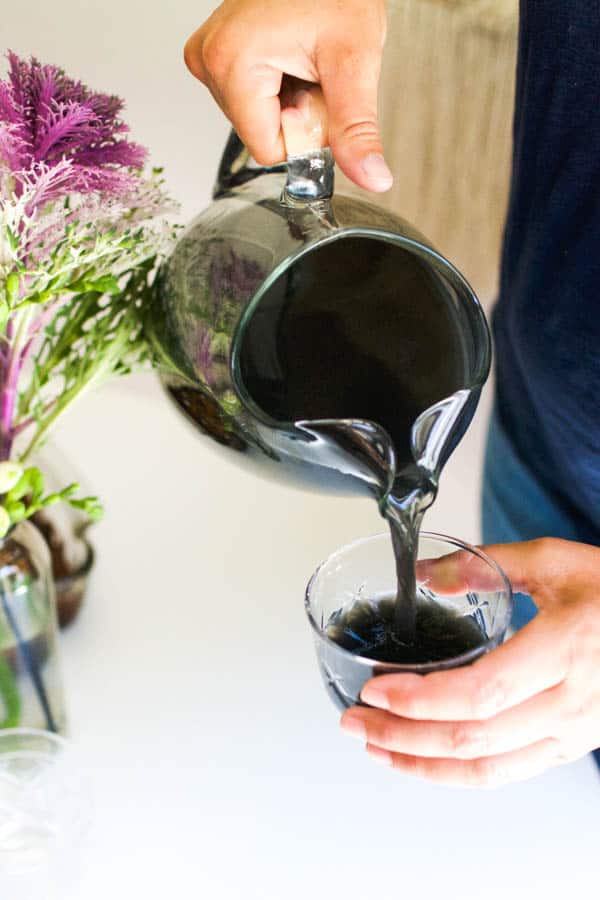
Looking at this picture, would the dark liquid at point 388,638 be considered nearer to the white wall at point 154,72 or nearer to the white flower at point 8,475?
the white flower at point 8,475

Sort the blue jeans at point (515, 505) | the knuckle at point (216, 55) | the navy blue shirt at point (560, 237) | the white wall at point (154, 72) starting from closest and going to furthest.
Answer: the knuckle at point (216, 55)
the navy blue shirt at point (560, 237)
the blue jeans at point (515, 505)
the white wall at point (154, 72)

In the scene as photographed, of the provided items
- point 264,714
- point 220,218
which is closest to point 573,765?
point 264,714

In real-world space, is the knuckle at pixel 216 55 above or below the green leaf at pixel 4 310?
above

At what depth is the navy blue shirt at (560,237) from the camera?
2.20 ft

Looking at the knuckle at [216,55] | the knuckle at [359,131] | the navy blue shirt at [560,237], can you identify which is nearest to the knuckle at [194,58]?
the knuckle at [216,55]

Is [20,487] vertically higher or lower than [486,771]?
higher

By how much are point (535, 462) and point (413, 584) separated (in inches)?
15.9

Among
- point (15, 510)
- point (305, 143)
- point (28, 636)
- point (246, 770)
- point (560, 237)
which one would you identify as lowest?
point (246, 770)

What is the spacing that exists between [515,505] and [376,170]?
452 millimetres

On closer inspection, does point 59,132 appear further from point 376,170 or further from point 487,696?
point 487,696

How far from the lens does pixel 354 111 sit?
1.76ft

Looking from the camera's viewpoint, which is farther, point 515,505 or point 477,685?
point 515,505

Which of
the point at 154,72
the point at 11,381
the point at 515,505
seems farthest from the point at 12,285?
the point at 154,72

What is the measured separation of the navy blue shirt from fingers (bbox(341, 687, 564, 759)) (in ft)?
0.94
